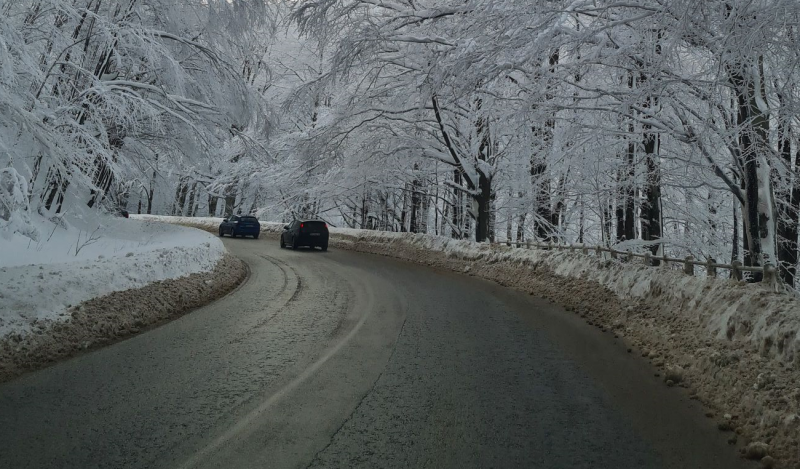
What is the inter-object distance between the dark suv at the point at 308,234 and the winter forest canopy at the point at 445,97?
10.8ft

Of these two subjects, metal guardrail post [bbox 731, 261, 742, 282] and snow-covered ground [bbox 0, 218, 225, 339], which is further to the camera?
metal guardrail post [bbox 731, 261, 742, 282]

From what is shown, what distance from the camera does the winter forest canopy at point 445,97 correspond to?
652 cm

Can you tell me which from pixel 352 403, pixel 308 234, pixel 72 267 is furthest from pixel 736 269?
pixel 308 234

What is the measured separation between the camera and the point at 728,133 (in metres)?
7.37

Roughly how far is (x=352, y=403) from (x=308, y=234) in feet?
67.6

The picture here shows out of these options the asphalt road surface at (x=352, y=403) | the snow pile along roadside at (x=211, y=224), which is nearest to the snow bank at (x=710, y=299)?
the asphalt road surface at (x=352, y=403)

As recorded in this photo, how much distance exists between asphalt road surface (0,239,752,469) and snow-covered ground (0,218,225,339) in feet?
3.22

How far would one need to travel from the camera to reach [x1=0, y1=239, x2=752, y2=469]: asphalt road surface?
3.49m

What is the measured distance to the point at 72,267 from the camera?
23.6 feet

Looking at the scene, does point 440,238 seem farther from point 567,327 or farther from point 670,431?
point 670,431

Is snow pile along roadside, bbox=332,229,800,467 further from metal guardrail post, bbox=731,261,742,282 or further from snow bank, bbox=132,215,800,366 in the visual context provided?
metal guardrail post, bbox=731,261,742,282

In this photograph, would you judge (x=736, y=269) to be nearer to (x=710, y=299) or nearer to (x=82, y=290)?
(x=710, y=299)

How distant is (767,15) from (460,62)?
411cm

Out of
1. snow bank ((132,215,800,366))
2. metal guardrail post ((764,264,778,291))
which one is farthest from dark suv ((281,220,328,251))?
metal guardrail post ((764,264,778,291))
